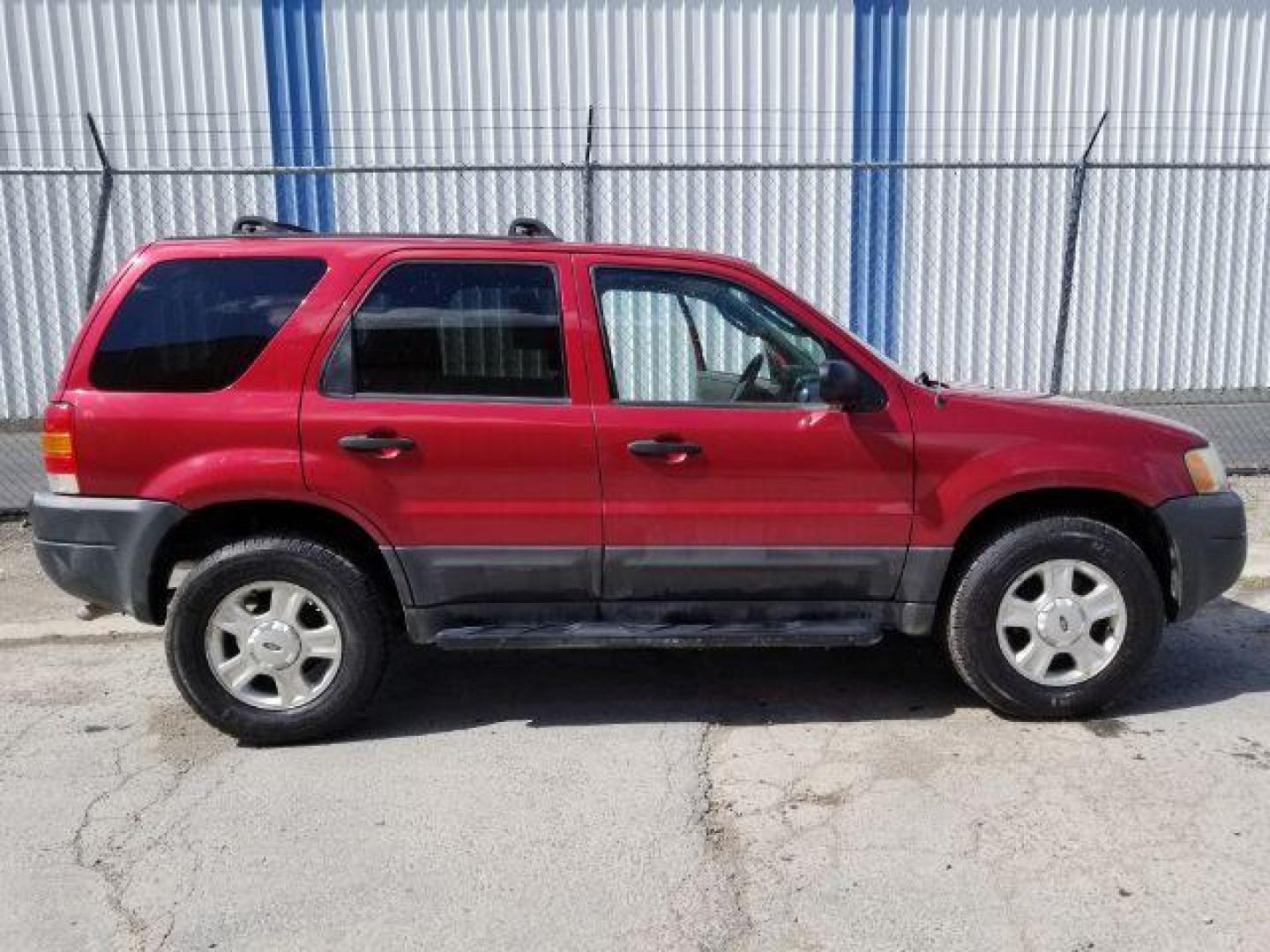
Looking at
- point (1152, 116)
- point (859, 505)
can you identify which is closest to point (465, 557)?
point (859, 505)

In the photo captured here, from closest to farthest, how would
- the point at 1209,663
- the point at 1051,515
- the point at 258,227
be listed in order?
the point at 1051,515
the point at 258,227
the point at 1209,663

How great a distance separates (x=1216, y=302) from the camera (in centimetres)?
1126

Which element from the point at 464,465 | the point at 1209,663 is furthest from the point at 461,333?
the point at 1209,663

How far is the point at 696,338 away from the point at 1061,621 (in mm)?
1794

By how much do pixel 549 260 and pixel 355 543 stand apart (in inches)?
51.8

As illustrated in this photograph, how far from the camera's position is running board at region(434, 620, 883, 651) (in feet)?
12.8

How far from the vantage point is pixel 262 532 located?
3941mm

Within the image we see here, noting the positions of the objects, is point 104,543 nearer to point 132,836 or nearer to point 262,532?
point 262,532

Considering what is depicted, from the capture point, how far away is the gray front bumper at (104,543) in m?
3.78

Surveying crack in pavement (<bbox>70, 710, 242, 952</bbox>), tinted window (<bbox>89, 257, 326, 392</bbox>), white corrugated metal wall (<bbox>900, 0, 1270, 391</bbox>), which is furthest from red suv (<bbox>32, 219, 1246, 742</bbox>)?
white corrugated metal wall (<bbox>900, 0, 1270, 391</bbox>)

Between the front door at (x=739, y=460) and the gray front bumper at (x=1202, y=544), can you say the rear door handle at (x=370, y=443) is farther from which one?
the gray front bumper at (x=1202, y=544)

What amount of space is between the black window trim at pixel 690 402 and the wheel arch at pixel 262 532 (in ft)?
3.49

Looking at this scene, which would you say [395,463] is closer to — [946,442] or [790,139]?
[946,442]

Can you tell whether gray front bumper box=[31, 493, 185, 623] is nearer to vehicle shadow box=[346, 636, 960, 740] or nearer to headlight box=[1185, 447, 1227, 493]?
vehicle shadow box=[346, 636, 960, 740]
